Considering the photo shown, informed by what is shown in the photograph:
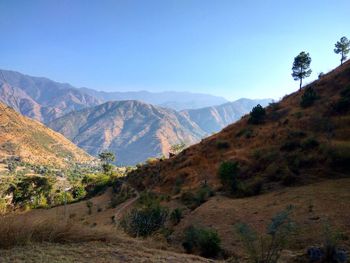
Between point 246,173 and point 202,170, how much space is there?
12.2m

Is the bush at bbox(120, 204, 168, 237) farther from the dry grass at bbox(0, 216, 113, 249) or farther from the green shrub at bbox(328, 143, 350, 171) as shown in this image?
the green shrub at bbox(328, 143, 350, 171)

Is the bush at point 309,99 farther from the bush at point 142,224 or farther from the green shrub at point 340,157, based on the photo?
the bush at point 142,224

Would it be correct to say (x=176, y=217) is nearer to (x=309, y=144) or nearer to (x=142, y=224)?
(x=142, y=224)

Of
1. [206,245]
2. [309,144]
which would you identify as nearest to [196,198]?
[309,144]

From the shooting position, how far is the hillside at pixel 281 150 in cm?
2475

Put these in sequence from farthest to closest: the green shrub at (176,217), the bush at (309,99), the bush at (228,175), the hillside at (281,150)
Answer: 1. the bush at (309,99)
2. the bush at (228,175)
3. the hillside at (281,150)
4. the green shrub at (176,217)

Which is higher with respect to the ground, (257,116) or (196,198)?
(257,116)

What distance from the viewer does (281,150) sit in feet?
102

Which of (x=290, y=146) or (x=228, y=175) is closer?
(x=228, y=175)

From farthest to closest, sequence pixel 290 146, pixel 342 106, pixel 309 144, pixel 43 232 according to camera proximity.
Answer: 1. pixel 342 106
2. pixel 290 146
3. pixel 309 144
4. pixel 43 232

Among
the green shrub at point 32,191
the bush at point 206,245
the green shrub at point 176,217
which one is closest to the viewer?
the bush at point 206,245

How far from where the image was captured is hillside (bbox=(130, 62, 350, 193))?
81.2 ft

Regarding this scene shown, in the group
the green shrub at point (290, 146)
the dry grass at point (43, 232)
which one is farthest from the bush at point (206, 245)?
the green shrub at point (290, 146)

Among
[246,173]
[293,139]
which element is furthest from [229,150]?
[246,173]
